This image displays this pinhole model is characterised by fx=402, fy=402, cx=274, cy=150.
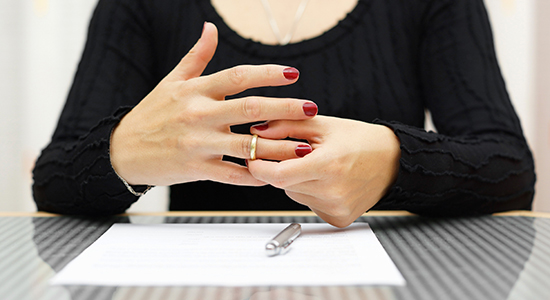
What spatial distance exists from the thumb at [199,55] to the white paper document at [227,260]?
0.21 meters

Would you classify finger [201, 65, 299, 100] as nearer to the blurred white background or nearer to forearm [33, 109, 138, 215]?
forearm [33, 109, 138, 215]

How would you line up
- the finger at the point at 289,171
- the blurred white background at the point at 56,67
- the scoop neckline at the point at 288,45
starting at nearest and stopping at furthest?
the finger at the point at 289,171, the scoop neckline at the point at 288,45, the blurred white background at the point at 56,67

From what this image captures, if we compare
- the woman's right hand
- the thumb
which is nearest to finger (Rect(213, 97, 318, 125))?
the woman's right hand

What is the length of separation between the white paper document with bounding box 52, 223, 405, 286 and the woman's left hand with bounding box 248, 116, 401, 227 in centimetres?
4

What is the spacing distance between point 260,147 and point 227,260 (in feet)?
0.49

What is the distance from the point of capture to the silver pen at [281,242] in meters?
0.42

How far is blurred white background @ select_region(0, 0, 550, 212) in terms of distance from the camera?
Result: 1.43 m

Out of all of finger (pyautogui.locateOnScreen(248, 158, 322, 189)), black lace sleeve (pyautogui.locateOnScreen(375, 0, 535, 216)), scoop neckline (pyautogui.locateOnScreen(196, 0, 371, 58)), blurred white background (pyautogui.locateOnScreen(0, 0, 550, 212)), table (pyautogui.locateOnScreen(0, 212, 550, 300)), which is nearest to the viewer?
table (pyautogui.locateOnScreen(0, 212, 550, 300))

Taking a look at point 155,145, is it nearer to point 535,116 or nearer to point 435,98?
point 435,98

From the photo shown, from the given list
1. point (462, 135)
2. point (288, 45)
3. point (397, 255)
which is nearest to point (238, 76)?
A: point (397, 255)

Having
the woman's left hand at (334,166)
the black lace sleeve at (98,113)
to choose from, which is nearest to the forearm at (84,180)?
the black lace sleeve at (98,113)

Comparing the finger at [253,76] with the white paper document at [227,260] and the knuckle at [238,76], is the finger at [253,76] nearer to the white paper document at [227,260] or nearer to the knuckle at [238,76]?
the knuckle at [238,76]

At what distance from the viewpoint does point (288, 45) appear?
33.7 inches

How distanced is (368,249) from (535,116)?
1.40m
